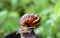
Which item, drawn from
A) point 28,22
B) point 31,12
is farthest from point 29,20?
point 31,12

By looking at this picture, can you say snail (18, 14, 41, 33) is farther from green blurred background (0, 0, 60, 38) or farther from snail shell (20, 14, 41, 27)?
green blurred background (0, 0, 60, 38)

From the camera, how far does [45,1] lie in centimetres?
214

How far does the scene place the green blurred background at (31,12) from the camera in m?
1.43

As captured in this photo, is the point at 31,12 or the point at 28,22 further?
the point at 31,12

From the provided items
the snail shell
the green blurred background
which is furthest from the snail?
the green blurred background

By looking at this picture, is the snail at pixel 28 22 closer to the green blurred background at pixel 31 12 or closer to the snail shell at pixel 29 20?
the snail shell at pixel 29 20

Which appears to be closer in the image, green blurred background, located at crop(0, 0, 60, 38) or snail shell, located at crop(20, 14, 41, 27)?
snail shell, located at crop(20, 14, 41, 27)

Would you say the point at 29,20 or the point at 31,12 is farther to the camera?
the point at 31,12

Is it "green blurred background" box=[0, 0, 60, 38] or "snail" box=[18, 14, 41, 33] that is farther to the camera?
"green blurred background" box=[0, 0, 60, 38]

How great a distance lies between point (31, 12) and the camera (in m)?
1.89

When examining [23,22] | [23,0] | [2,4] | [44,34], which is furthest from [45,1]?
[23,22]

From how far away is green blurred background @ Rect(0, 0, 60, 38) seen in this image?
1.43m

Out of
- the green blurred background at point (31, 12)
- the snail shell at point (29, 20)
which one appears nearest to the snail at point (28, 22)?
the snail shell at point (29, 20)

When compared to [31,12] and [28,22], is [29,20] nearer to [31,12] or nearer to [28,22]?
[28,22]
